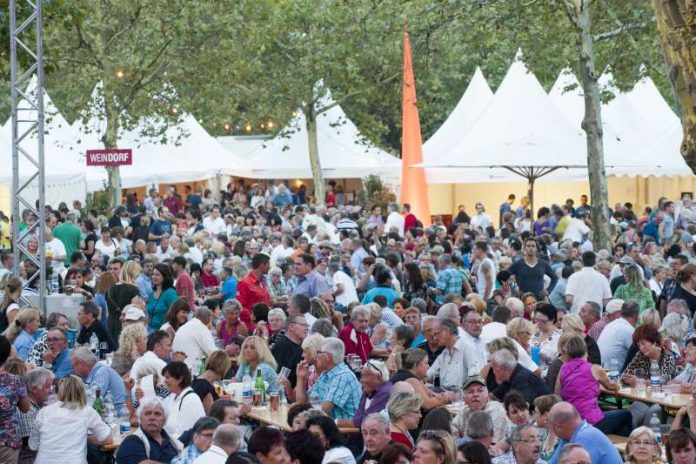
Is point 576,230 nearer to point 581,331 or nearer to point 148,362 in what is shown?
point 581,331

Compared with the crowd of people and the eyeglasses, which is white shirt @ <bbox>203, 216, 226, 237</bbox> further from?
the eyeglasses

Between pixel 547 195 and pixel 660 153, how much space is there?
Answer: 7.92 metres

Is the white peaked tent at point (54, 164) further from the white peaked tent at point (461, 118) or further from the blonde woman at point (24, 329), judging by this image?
the blonde woman at point (24, 329)

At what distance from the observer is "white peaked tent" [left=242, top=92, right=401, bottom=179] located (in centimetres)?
4259

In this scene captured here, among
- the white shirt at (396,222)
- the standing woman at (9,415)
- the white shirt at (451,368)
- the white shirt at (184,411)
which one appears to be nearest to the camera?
the standing woman at (9,415)

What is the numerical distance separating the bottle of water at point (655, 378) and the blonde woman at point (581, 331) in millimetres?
554

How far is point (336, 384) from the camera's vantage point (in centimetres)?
1106

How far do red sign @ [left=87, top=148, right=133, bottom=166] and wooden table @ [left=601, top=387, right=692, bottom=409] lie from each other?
9817 millimetres

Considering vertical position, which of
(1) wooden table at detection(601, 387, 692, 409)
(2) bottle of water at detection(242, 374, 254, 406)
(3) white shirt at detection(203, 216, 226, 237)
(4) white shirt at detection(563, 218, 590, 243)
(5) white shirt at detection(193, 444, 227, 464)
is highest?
(3) white shirt at detection(203, 216, 226, 237)

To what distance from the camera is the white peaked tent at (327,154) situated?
42.6m

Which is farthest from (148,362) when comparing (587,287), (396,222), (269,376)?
(396,222)

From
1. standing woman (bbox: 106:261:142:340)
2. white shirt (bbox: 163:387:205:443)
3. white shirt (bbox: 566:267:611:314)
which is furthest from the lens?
white shirt (bbox: 566:267:611:314)

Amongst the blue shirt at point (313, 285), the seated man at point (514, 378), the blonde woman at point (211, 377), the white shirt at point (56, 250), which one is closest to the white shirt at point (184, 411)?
the blonde woman at point (211, 377)

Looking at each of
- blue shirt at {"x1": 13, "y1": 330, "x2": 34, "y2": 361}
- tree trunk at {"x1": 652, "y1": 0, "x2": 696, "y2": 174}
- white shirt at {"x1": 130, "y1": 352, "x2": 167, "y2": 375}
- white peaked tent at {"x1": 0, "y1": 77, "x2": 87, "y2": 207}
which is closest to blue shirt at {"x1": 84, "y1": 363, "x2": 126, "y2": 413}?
white shirt at {"x1": 130, "y1": 352, "x2": 167, "y2": 375}
